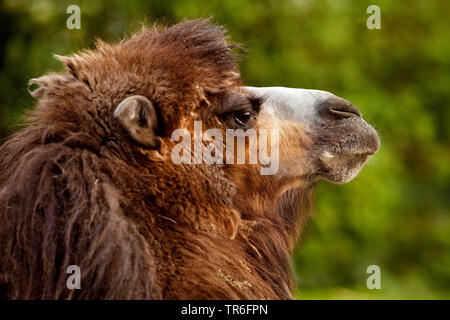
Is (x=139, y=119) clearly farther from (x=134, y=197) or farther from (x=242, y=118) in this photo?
(x=242, y=118)

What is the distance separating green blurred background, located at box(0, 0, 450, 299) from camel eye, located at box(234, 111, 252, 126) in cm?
353

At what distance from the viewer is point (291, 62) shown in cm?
1053

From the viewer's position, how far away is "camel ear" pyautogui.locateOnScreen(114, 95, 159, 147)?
358 cm

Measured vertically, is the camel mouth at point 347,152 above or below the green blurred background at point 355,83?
below

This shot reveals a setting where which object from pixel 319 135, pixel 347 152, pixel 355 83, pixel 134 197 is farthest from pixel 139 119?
pixel 355 83

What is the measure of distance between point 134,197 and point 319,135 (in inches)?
49.1

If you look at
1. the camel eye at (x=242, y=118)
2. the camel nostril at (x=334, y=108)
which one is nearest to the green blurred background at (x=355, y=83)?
the camel nostril at (x=334, y=108)

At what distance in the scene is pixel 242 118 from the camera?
4.09 m

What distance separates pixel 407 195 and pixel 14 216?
1110 centimetres

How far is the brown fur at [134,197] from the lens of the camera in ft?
10.7

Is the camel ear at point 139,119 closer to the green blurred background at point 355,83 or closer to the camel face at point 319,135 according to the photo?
the camel face at point 319,135

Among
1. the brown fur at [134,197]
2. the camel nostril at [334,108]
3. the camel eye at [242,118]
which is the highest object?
the camel nostril at [334,108]

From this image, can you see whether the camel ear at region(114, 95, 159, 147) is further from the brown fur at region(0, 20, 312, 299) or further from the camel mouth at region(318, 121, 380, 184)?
the camel mouth at region(318, 121, 380, 184)

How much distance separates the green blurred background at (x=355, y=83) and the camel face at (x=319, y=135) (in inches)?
130
